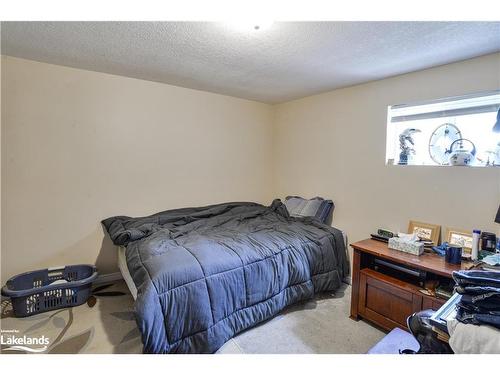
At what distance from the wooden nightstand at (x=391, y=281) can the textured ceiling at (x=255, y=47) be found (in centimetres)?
151

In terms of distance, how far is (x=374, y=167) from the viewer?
2555mm

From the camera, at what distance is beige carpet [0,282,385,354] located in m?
1.75

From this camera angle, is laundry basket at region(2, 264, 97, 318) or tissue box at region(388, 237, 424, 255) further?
laundry basket at region(2, 264, 97, 318)

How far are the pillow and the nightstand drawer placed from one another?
3.10ft

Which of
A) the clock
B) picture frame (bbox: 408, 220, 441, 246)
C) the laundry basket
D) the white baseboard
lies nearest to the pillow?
picture frame (bbox: 408, 220, 441, 246)

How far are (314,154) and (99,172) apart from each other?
248cm

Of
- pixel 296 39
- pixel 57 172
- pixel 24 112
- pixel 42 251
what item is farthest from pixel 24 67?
pixel 296 39

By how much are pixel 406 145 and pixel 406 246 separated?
3.36ft

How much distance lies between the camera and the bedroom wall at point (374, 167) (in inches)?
75.5

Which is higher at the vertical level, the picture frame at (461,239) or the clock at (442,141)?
the clock at (442,141)

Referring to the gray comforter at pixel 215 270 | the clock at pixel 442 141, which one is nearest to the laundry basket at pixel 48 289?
the gray comforter at pixel 215 270

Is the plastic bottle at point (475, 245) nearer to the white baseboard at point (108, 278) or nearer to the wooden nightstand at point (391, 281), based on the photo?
the wooden nightstand at point (391, 281)

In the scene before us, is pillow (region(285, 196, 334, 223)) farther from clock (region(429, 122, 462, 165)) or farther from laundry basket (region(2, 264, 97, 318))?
laundry basket (region(2, 264, 97, 318))

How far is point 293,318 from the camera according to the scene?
2.12m
